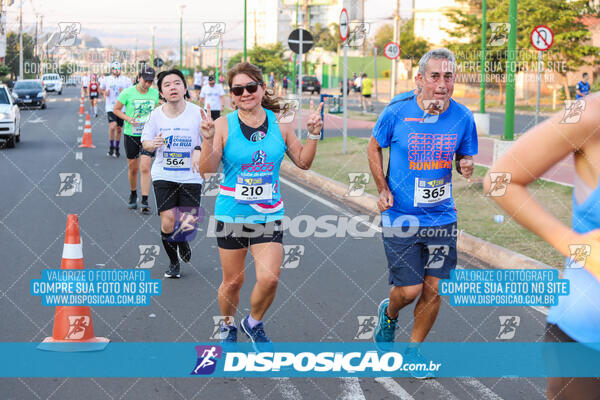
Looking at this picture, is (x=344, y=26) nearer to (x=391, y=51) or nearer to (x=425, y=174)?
(x=391, y=51)

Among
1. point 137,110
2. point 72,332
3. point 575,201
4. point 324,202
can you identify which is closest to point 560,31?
point 324,202

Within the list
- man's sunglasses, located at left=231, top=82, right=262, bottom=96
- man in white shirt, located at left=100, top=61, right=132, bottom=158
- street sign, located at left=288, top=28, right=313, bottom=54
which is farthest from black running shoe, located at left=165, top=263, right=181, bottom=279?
street sign, located at left=288, top=28, right=313, bottom=54

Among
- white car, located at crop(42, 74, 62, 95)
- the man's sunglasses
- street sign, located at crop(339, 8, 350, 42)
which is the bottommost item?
the man's sunglasses

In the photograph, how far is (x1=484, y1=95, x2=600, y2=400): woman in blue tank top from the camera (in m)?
2.38

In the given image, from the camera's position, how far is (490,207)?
36.7ft

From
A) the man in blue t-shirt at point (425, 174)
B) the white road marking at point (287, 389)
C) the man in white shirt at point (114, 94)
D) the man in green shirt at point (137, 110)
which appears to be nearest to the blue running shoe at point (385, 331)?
the man in blue t-shirt at point (425, 174)

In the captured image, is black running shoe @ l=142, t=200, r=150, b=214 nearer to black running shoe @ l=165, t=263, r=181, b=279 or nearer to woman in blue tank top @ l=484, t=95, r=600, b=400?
black running shoe @ l=165, t=263, r=181, b=279

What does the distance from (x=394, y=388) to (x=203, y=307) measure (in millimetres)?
2267

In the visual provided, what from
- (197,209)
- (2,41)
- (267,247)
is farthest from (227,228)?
(2,41)

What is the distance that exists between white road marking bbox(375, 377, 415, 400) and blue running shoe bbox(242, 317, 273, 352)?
81 centimetres

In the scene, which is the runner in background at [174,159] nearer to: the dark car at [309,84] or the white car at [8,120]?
the white car at [8,120]

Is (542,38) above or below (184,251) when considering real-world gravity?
above

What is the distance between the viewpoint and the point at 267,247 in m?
5.22

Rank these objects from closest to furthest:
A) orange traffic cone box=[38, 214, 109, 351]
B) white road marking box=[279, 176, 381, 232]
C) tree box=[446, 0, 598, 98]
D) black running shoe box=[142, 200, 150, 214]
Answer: orange traffic cone box=[38, 214, 109, 351] < white road marking box=[279, 176, 381, 232] < black running shoe box=[142, 200, 150, 214] < tree box=[446, 0, 598, 98]
